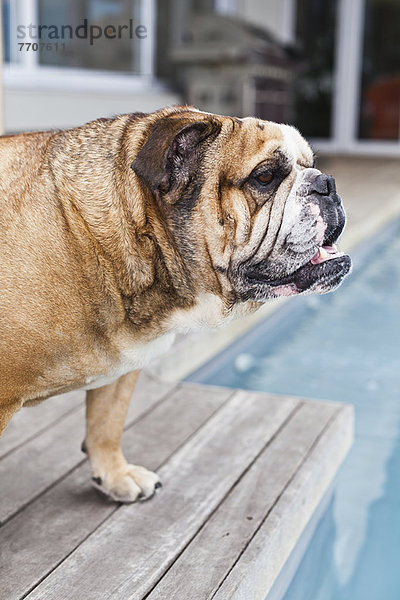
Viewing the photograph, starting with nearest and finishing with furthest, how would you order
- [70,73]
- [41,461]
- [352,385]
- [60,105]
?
[41,461]
[352,385]
[60,105]
[70,73]

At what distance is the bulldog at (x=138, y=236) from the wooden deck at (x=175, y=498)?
0.38 m

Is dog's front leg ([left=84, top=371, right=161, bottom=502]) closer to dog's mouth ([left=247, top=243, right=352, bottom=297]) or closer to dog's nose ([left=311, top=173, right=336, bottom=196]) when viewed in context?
dog's mouth ([left=247, top=243, right=352, bottom=297])

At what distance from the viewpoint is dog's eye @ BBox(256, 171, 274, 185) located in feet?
5.24

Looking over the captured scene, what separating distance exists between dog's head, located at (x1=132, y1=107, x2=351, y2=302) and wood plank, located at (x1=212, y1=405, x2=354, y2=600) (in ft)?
2.03

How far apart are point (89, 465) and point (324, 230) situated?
102cm

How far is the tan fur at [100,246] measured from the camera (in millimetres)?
1541

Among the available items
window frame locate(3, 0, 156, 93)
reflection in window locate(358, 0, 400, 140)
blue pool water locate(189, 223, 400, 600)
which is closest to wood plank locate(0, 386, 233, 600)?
blue pool water locate(189, 223, 400, 600)

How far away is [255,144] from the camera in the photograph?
1.60m

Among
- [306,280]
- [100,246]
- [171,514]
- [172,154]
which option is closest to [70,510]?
[171,514]

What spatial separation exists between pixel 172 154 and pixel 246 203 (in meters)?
0.19

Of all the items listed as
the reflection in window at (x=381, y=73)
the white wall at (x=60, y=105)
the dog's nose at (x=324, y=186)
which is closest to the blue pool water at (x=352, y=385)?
the dog's nose at (x=324, y=186)

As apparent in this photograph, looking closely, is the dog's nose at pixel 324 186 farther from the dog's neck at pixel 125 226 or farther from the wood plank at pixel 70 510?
the wood plank at pixel 70 510

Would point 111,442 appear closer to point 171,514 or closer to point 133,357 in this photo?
point 171,514

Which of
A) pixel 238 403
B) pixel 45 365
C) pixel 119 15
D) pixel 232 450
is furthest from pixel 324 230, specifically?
pixel 119 15
